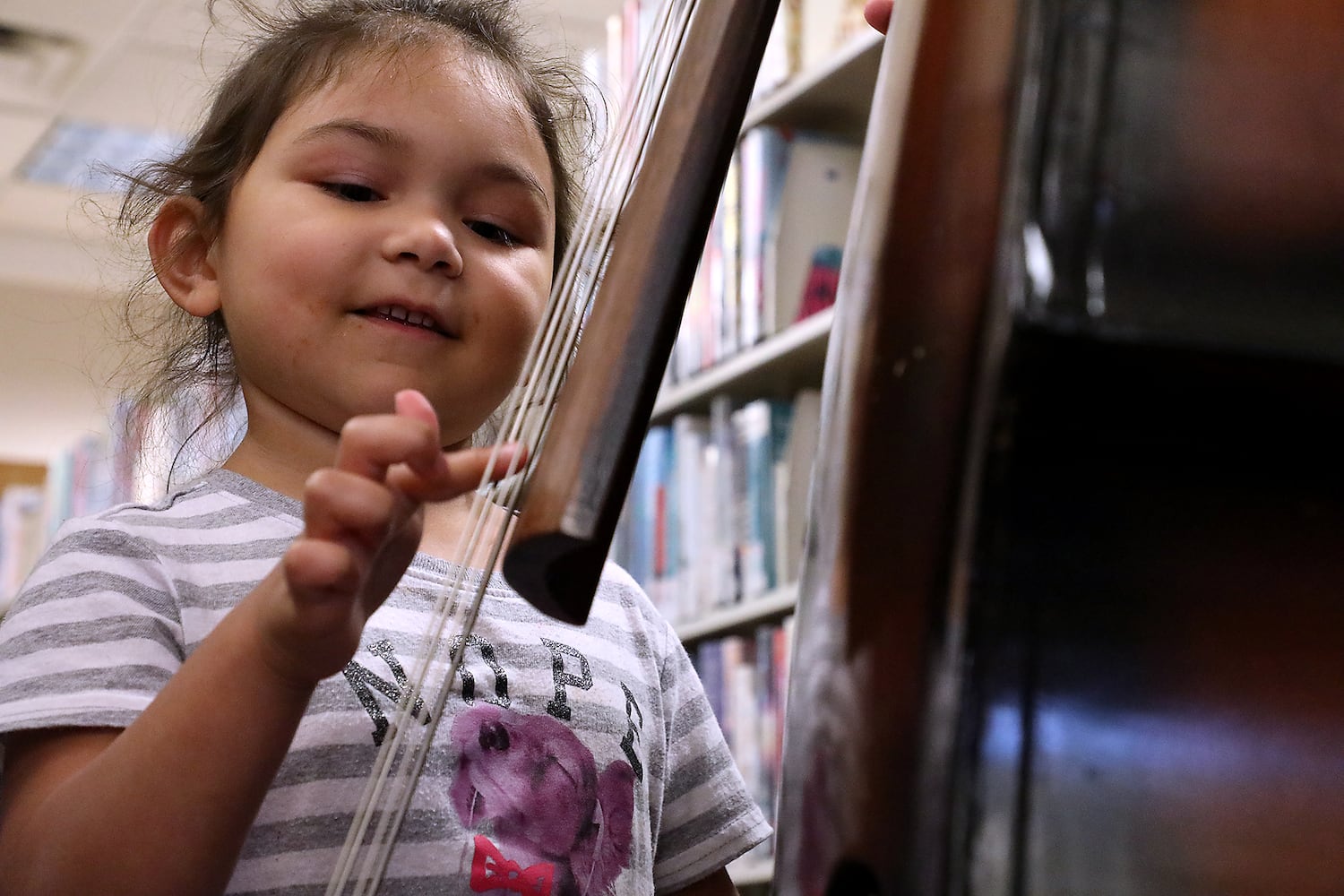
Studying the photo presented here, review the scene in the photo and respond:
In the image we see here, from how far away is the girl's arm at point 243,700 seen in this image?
1.52 ft

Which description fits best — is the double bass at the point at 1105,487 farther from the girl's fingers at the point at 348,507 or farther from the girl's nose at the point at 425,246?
the girl's nose at the point at 425,246

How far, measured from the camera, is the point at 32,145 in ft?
10.2

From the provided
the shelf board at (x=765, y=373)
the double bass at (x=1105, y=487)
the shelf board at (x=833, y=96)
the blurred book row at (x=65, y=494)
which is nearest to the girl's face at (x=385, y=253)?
the double bass at (x=1105, y=487)

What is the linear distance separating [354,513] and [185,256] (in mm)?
523

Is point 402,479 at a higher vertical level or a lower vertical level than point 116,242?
lower

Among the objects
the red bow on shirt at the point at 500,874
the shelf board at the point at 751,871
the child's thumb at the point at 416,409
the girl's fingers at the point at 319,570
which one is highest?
the child's thumb at the point at 416,409

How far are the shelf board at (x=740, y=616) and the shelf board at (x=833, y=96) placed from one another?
0.58m

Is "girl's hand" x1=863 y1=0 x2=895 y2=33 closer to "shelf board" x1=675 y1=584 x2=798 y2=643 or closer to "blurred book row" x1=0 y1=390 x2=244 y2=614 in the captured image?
"shelf board" x1=675 y1=584 x2=798 y2=643

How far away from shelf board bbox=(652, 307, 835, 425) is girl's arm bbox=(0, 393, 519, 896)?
3.50ft

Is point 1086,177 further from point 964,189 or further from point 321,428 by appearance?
point 321,428

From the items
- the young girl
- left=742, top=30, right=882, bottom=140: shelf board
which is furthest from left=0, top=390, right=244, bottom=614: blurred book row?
the young girl

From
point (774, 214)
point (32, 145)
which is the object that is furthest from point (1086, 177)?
point (32, 145)

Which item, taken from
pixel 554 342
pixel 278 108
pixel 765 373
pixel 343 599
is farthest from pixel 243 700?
pixel 765 373

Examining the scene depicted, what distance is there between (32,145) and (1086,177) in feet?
10.7
